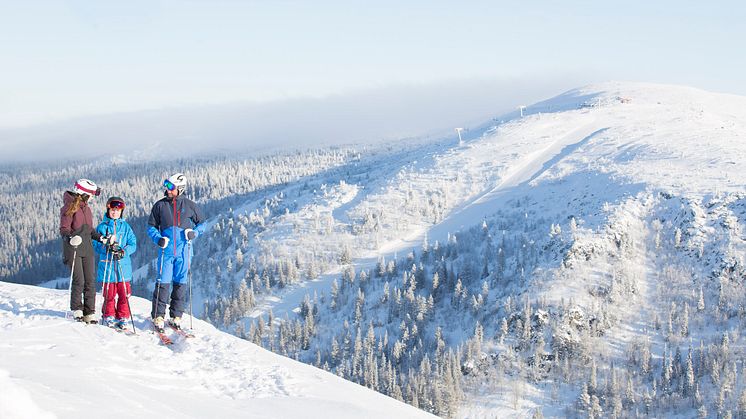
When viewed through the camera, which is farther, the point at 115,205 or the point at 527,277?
the point at 527,277

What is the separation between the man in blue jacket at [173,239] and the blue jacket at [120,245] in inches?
36.6

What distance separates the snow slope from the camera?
29.2 ft

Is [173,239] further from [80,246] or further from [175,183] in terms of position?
[80,246]

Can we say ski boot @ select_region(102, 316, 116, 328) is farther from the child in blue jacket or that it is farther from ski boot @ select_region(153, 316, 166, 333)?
ski boot @ select_region(153, 316, 166, 333)

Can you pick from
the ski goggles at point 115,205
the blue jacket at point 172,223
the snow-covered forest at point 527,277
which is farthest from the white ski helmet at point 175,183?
the snow-covered forest at point 527,277

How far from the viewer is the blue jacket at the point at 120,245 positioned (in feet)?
52.1

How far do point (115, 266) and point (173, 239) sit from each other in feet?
5.98

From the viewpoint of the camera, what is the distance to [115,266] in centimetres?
1586

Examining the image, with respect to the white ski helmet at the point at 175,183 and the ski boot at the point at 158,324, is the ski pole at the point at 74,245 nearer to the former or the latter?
the ski boot at the point at 158,324

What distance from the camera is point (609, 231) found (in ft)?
292

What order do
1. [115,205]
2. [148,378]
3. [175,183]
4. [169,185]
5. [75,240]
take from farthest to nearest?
[115,205] < [175,183] < [169,185] < [75,240] < [148,378]

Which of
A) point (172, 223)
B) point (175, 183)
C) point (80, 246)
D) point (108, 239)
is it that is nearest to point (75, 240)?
point (80, 246)

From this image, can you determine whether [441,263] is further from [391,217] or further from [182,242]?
[182,242]

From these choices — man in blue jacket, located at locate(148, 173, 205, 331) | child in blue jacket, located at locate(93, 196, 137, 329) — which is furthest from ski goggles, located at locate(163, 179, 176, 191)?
child in blue jacket, located at locate(93, 196, 137, 329)
